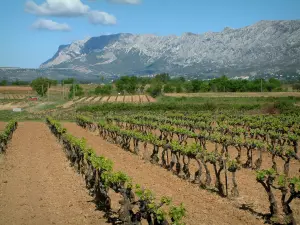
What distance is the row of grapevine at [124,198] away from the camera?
35.7 ft

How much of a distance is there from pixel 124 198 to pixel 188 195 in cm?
451

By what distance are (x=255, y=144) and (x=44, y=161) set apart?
41.2 feet

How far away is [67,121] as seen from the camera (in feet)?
194

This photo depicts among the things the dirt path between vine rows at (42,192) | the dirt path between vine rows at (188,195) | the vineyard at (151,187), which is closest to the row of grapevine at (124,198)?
the vineyard at (151,187)

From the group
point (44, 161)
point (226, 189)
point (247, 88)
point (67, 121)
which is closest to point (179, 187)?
point (226, 189)

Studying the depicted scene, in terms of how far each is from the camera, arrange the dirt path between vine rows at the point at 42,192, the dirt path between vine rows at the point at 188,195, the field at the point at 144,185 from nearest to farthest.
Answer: the field at the point at 144,185, the dirt path between vine rows at the point at 188,195, the dirt path between vine rows at the point at 42,192

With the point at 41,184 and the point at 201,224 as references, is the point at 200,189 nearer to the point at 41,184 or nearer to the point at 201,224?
the point at 201,224

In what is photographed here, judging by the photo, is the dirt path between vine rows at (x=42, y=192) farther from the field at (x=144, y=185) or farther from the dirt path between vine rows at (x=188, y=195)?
the dirt path between vine rows at (x=188, y=195)

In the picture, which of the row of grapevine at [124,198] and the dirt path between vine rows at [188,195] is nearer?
the row of grapevine at [124,198]

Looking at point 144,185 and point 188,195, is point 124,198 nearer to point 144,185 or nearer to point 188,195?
point 188,195

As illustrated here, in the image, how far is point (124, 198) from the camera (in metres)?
12.7

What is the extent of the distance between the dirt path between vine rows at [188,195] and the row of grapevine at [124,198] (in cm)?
97

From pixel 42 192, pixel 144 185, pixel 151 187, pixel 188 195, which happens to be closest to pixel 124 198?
pixel 188 195

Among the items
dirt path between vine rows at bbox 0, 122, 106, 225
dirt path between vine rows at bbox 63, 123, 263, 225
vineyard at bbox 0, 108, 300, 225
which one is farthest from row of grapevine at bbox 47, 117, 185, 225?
dirt path between vine rows at bbox 63, 123, 263, 225
